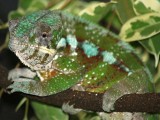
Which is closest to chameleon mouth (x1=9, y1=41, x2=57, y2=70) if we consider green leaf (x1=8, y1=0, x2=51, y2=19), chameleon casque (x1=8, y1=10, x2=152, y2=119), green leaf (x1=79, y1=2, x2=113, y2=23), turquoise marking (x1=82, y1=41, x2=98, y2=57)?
chameleon casque (x1=8, y1=10, x2=152, y2=119)

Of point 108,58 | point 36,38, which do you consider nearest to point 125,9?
point 108,58

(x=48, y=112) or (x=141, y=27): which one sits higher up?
(x=141, y=27)

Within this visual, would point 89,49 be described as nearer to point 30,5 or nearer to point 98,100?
point 98,100

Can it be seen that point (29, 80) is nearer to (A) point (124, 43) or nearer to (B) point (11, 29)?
(B) point (11, 29)

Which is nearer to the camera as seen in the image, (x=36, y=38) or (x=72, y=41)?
(x=36, y=38)

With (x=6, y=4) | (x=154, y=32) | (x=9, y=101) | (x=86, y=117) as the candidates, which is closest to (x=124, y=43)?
(x=154, y=32)

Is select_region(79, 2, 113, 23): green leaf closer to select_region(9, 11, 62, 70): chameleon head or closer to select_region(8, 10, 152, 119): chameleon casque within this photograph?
select_region(8, 10, 152, 119): chameleon casque
